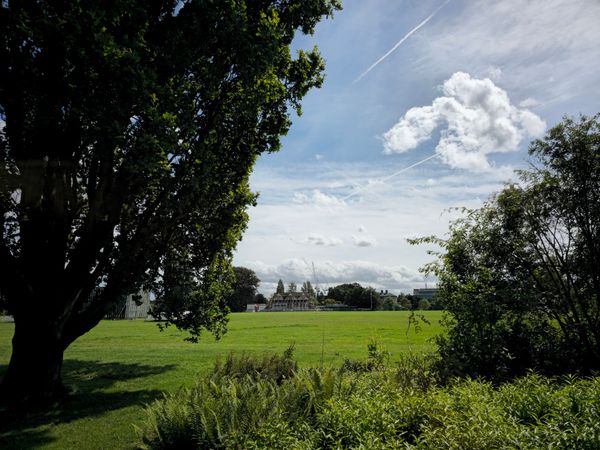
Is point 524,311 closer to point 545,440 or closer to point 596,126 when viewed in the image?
point 596,126

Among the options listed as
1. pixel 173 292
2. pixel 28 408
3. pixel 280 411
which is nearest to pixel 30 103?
pixel 173 292

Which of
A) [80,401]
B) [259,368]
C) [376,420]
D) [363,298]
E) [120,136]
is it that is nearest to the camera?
[376,420]

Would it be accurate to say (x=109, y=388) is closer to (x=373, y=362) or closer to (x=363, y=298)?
(x=373, y=362)

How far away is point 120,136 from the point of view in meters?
8.16

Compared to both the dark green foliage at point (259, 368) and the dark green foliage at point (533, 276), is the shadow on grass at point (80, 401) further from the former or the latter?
the dark green foliage at point (533, 276)

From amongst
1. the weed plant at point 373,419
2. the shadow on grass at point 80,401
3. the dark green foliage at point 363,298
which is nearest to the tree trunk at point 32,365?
the shadow on grass at point 80,401

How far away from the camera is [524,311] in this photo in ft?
37.4

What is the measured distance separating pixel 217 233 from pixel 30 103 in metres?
7.90

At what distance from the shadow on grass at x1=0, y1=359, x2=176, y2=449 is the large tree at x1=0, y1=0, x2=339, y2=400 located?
983mm

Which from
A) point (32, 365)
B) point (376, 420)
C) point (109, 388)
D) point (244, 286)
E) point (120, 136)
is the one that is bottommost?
point (109, 388)

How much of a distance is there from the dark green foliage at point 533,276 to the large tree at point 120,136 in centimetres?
792

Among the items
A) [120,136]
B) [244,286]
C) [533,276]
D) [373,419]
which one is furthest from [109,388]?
[244,286]

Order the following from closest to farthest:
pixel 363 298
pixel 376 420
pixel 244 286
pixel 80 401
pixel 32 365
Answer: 1. pixel 376 420
2. pixel 32 365
3. pixel 80 401
4. pixel 244 286
5. pixel 363 298

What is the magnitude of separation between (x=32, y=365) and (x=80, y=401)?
1869mm
